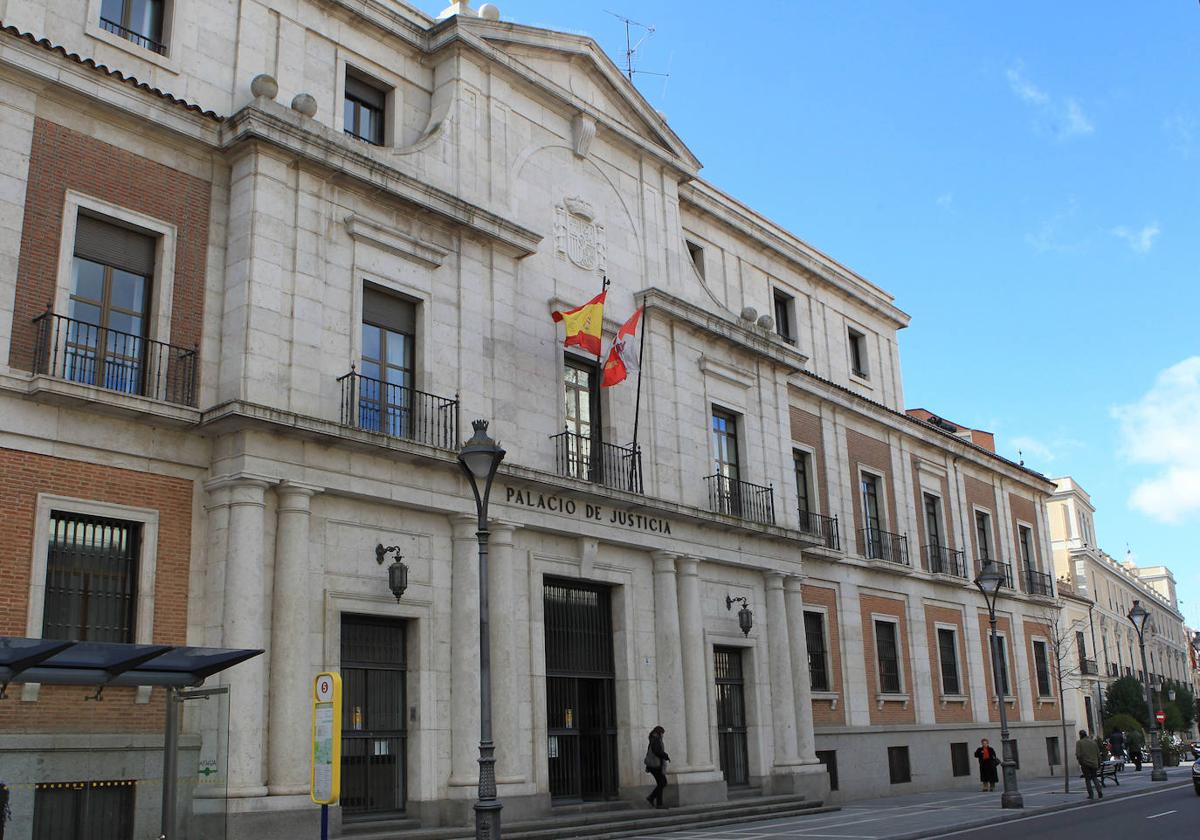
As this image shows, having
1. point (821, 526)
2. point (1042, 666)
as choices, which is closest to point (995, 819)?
point (821, 526)

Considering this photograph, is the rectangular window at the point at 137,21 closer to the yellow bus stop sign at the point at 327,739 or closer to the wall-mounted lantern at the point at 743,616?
the yellow bus stop sign at the point at 327,739

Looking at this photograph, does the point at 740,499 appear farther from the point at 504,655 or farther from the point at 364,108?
the point at 364,108

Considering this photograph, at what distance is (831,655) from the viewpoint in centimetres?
2786

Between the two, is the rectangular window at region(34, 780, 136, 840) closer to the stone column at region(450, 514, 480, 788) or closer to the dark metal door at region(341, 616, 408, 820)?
the dark metal door at region(341, 616, 408, 820)

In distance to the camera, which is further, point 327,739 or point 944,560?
point 944,560

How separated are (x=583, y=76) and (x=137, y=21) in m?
9.11

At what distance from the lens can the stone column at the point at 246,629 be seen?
14.1 metres

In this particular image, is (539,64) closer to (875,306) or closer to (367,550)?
(367,550)

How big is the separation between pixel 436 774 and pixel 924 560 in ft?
67.1

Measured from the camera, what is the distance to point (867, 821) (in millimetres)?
20672

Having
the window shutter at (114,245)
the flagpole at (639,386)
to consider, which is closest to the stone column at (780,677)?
the flagpole at (639,386)

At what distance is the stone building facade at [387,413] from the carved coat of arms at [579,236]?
6 centimetres

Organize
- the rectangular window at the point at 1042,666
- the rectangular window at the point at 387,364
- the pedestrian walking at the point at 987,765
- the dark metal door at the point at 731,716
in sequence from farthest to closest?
1. the rectangular window at the point at 1042,666
2. the pedestrian walking at the point at 987,765
3. the dark metal door at the point at 731,716
4. the rectangular window at the point at 387,364

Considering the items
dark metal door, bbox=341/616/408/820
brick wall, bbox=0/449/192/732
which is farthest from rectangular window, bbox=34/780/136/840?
dark metal door, bbox=341/616/408/820
